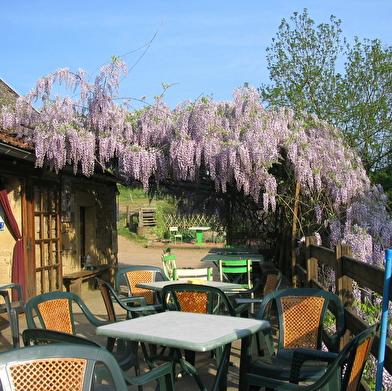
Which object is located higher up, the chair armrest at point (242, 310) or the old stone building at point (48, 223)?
the old stone building at point (48, 223)

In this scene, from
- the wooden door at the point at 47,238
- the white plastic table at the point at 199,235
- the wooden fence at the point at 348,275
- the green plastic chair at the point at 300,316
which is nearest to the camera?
the wooden fence at the point at 348,275

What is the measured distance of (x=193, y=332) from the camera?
8.62 feet

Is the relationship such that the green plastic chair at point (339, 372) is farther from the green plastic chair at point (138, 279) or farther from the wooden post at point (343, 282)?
the green plastic chair at point (138, 279)

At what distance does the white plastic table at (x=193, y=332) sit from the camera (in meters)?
2.43

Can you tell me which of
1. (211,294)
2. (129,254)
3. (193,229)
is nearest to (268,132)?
(211,294)

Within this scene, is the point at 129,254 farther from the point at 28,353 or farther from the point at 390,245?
the point at 28,353

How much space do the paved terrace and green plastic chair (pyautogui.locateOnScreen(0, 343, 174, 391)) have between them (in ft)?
7.39

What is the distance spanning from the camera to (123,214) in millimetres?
26422

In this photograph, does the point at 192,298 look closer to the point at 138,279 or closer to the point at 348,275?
the point at 348,275

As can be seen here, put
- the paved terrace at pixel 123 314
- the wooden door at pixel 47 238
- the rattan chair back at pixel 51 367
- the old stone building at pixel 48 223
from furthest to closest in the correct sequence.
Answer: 1. the wooden door at pixel 47 238
2. the old stone building at pixel 48 223
3. the paved terrace at pixel 123 314
4. the rattan chair back at pixel 51 367

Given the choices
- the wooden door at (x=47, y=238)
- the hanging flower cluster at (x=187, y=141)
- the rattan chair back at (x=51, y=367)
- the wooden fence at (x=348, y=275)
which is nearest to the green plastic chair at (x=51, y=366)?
the rattan chair back at (x=51, y=367)

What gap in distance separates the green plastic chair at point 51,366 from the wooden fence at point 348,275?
1.61 m

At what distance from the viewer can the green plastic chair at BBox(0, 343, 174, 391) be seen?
1.73 m

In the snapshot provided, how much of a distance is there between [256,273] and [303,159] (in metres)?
2.75
